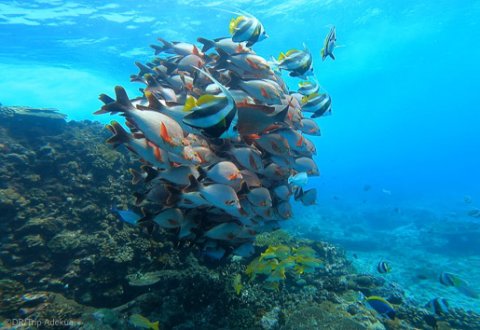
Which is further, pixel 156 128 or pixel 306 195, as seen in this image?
pixel 306 195

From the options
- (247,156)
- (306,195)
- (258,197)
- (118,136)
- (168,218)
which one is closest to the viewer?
(118,136)

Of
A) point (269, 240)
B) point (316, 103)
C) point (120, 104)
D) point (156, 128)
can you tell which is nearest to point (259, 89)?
point (316, 103)

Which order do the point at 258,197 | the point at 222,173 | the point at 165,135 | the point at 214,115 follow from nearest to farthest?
the point at 214,115 → the point at 165,135 → the point at 222,173 → the point at 258,197

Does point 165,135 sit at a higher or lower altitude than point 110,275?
higher

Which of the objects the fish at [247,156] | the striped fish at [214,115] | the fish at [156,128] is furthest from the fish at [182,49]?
the striped fish at [214,115]

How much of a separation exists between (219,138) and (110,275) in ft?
15.8

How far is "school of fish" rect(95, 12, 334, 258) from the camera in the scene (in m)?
2.70

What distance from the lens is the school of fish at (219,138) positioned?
2695 mm

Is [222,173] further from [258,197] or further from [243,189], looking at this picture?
[258,197]

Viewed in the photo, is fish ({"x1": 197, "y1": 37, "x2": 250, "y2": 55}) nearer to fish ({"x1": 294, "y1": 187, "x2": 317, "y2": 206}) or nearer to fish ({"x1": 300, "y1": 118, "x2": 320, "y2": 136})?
fish ({"x1": 300, "y1": 118, "x2": 320, "y2": 136})

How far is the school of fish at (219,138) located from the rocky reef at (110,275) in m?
1.08

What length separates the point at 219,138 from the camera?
3275mm

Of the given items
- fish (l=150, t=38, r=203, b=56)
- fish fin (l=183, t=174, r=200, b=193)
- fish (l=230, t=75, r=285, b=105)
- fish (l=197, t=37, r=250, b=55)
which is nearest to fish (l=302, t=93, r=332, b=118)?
fish (l=230, t=75, r=285, b=105)

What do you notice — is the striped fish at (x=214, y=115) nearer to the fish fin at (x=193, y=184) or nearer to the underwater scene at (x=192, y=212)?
the underwater scene at (x=192, y=212)
